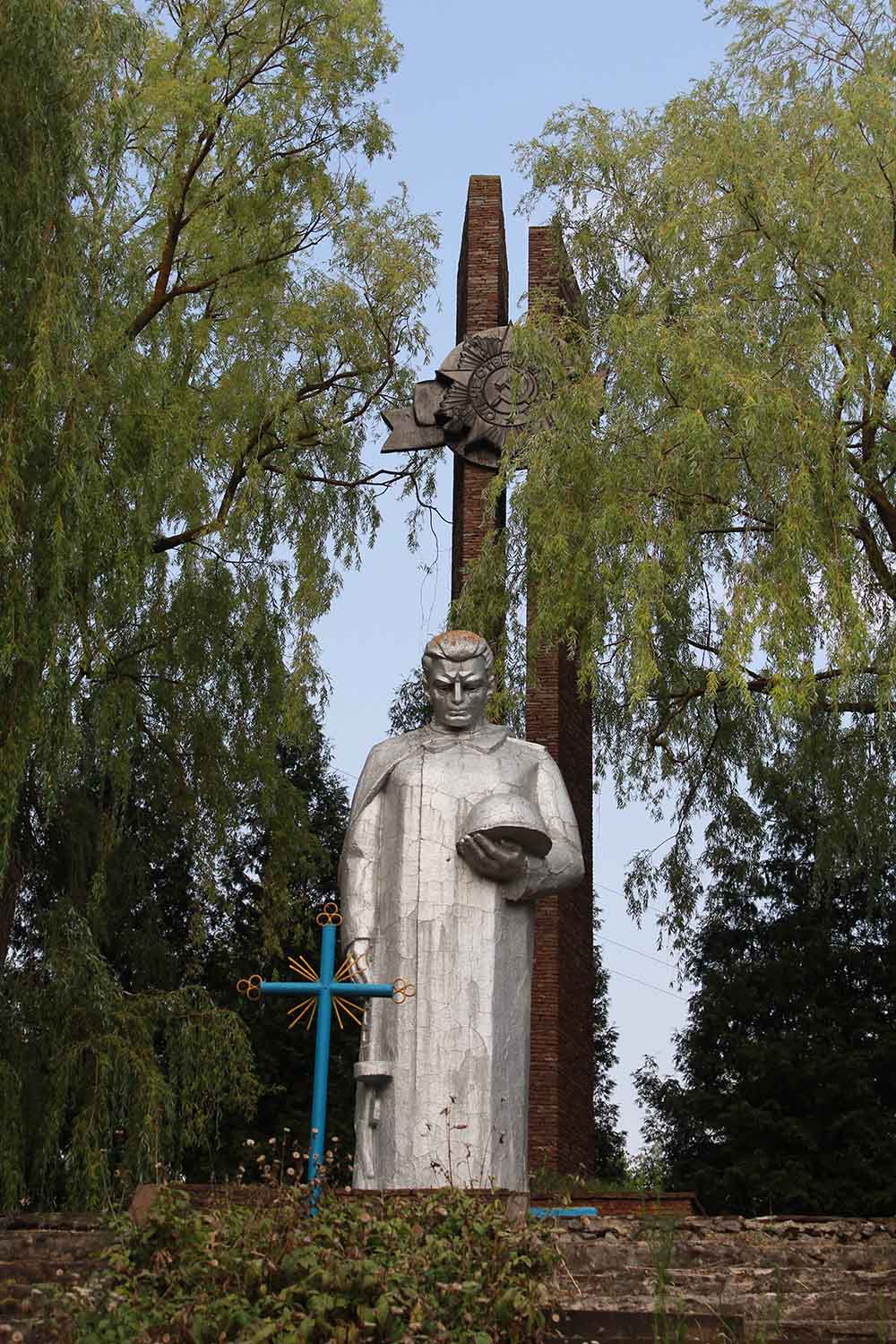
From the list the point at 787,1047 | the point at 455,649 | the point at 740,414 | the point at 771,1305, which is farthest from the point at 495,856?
the point at 787,1047

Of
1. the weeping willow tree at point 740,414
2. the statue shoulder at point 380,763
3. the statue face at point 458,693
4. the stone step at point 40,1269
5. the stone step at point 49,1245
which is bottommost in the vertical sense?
the stone step at point 40,1269

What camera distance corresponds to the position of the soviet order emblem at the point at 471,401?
1633cm

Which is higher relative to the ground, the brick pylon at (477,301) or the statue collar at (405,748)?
the brick pylon at (477,301)

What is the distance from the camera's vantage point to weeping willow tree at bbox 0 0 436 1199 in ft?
38.1

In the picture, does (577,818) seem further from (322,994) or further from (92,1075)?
(322,994)

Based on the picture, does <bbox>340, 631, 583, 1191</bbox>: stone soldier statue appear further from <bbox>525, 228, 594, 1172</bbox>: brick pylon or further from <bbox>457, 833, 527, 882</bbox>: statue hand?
<bbox>525, 228, 594, 1172</bbox>: brick pylon

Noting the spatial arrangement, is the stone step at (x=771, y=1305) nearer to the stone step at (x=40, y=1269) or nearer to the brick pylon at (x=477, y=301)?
the stone step at (x=40, y=1269)

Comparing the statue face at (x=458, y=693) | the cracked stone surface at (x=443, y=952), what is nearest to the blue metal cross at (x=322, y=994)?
the cracked stone surface at (x=443, y=952)

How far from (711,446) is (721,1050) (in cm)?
1080

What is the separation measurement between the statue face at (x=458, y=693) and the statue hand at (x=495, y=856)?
0.75 meters

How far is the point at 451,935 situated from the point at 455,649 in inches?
53.6

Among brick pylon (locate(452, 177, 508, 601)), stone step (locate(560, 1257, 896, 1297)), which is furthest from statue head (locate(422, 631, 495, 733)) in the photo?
brick pylon (locate(452, 177, 508, 601))

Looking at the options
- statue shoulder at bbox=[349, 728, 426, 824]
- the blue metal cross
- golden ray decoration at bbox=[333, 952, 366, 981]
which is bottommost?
the blue metal cross

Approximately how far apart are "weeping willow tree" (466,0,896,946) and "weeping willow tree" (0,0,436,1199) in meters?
2.24
